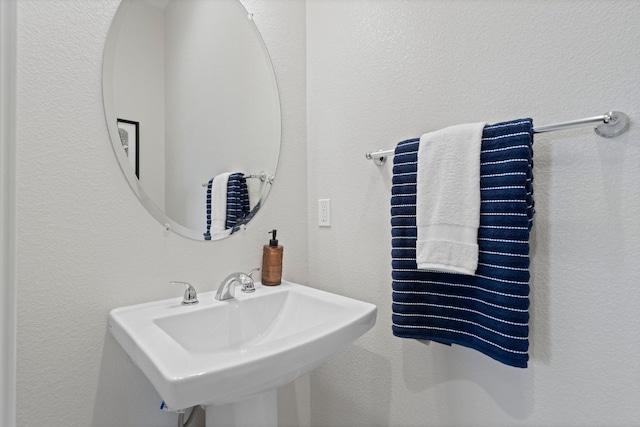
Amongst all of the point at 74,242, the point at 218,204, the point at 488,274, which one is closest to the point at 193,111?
the point at 218,204

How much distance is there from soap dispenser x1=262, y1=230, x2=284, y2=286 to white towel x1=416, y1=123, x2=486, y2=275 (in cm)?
52

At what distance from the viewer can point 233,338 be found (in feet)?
3.36

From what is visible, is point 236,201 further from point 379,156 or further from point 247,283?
point 379,156

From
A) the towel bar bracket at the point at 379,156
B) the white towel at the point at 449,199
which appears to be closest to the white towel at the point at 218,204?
the towel bar bracket at the point at 379,156

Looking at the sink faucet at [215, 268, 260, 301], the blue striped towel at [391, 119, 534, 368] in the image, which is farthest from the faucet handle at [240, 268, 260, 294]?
the blue striped towel at [391, 119, 534, 368]

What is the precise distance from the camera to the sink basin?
0.61 meters

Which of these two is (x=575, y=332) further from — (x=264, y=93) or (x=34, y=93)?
(x=34, y=93)

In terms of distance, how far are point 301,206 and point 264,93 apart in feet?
1.51

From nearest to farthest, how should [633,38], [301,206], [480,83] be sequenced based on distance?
[633,38], [480,83], [301,206]

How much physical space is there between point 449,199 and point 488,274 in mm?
205

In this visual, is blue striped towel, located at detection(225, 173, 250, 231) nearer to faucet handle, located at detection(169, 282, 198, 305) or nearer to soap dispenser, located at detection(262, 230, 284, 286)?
soap dispenser, located at detection(262, 230, 284, 286)

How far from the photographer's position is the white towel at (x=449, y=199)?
843mm

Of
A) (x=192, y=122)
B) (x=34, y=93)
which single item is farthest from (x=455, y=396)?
(x=34, y=93)

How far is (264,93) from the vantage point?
Answer: 1.30m
